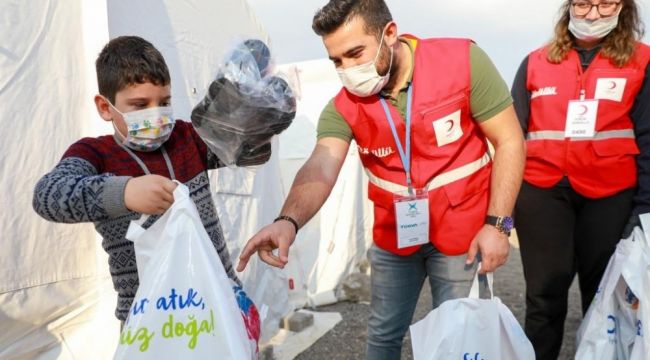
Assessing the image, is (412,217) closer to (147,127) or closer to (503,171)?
(503,171)

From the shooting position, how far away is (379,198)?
6.30 ft

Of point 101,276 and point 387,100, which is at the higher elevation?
point 387,100

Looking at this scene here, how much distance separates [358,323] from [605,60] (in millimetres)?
2495

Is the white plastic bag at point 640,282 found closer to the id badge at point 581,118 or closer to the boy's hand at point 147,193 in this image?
the id badge at point 581,118

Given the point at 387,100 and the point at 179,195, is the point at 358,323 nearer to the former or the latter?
the point at 387,100

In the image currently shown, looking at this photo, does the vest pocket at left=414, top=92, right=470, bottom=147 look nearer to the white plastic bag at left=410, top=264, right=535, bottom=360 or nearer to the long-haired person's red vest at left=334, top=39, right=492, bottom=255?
the long-haired person's red vest at left=334, top=39, right=492, bottom=255

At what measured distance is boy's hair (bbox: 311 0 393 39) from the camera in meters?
1.68

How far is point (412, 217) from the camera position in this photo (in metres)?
1.78

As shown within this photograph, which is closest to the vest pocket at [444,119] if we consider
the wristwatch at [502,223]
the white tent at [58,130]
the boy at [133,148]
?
the wristwatch at [502,223]

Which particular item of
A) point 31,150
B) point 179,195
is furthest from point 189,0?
point 179,195

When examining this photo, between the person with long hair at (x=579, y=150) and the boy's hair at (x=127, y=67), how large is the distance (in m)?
1.66

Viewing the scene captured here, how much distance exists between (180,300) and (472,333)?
917mm

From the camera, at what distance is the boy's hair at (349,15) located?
66.1 inches

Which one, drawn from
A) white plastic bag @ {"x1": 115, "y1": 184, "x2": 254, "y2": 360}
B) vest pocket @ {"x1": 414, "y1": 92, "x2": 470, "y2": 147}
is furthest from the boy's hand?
vest pocket @ {"x1": 414, "y1": 92, "x2": 470, "y2": 147}
